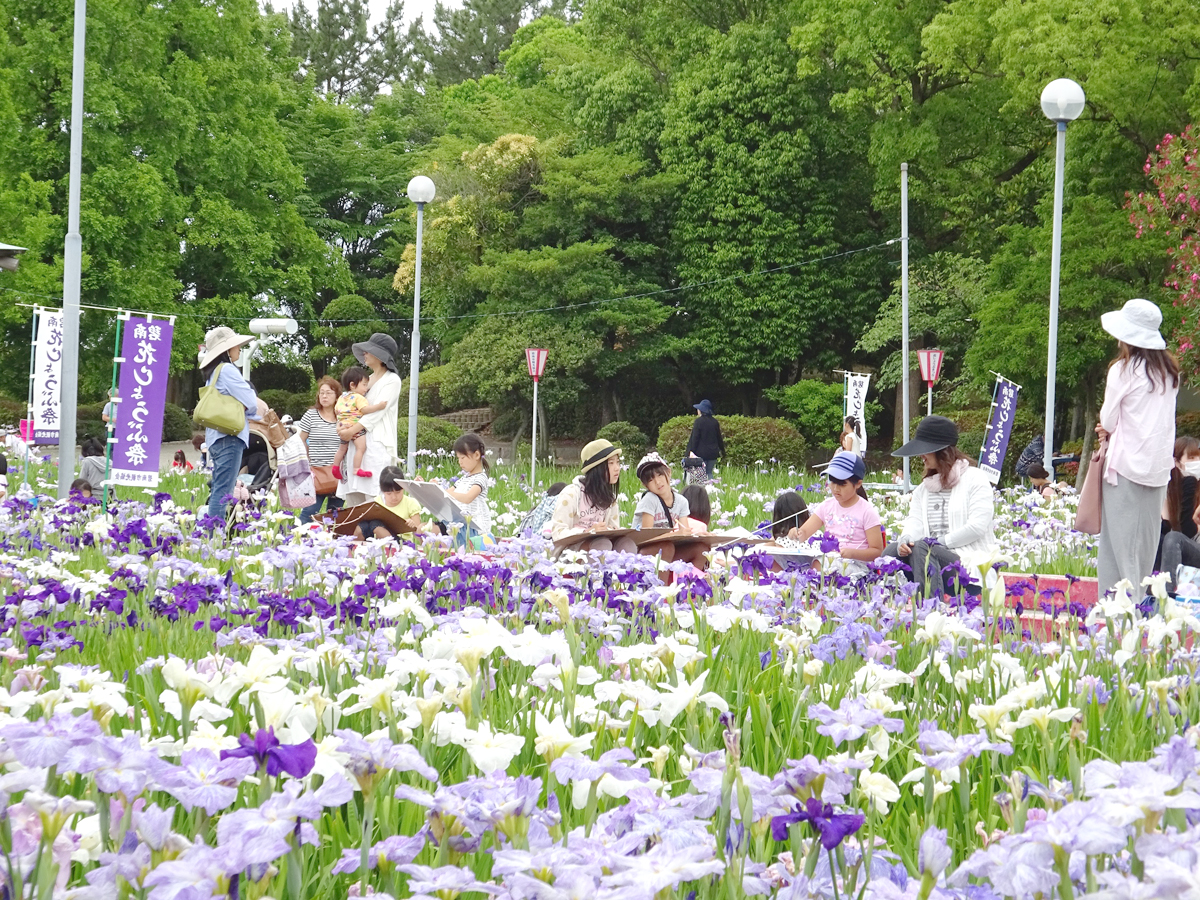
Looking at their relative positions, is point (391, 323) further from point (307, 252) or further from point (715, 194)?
point (715, 194)

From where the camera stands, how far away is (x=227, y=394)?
8.62m

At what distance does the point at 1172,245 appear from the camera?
17.4 metres

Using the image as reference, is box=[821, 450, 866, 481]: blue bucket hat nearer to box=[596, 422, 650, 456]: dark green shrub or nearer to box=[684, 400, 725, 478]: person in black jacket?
box=[684, 400, 725, 478]: person in black jacket

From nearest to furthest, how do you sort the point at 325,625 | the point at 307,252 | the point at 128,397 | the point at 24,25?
the point at 325,625 → the point at 128,397 → the point at 24,25 → the point at 307,252

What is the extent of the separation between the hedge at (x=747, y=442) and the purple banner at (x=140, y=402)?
11.6 m

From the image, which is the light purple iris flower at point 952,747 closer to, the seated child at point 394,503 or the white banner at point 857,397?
the seated child at point 394,503

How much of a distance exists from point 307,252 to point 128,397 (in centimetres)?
1899

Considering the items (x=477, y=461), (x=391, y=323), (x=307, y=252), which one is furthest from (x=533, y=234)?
(x=477, y=461)

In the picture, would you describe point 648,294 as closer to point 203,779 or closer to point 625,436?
point 625,436

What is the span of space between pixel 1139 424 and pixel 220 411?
5711 mm

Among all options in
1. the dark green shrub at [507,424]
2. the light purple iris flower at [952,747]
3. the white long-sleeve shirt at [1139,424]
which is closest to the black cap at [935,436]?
the white long-sleeve shirt at [1139,424]

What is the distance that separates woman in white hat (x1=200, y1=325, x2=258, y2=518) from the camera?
860 centimetres

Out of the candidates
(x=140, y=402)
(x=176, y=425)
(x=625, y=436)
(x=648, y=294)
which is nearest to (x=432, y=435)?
(x=625, y=436)

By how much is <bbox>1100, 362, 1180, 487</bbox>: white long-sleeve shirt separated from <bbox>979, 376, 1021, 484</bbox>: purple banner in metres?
6.39
